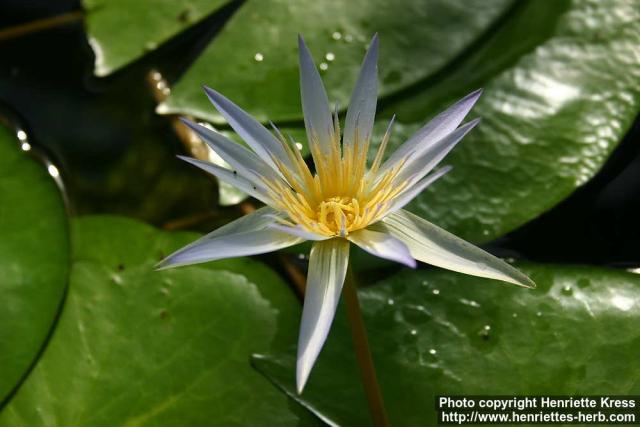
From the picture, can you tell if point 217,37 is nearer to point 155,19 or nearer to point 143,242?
point 155,19

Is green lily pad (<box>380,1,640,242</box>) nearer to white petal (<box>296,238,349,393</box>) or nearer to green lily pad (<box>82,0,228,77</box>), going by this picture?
white petal (<box>296,238,349,393</box>)

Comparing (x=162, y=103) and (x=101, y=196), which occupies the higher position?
(x=162, y=103)

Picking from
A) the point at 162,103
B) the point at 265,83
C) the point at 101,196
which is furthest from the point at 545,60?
the point at 101,196

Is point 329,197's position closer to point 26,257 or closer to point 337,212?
point 337,212

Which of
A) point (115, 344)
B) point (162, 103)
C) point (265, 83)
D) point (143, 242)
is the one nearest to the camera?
point (115, 344)

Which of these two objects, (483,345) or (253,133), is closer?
(253,133)

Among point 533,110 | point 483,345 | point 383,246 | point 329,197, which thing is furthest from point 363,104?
point 533,110

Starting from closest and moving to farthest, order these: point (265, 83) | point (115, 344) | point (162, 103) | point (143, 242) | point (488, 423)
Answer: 1. point (488, 423)
2. point (115, 344)
3. point (143, 242)
4. point (265, 83)
5. point (162, 103)
